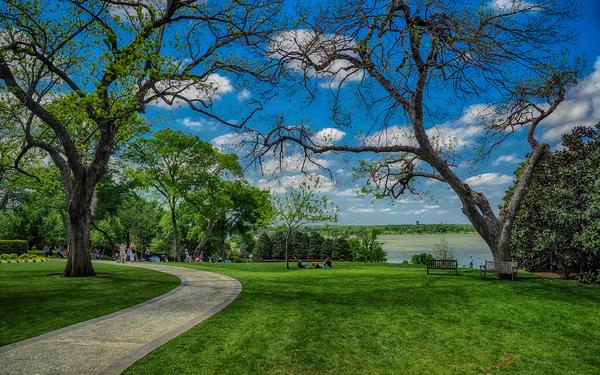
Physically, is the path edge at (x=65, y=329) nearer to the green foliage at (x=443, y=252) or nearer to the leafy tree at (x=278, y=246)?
the green foliage at (x=443, y=252)

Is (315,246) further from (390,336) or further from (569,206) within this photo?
(390,336)

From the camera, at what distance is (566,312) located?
8.40 meters

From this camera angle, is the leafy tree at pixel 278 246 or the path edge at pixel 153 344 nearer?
the path edge at pixel 153 344

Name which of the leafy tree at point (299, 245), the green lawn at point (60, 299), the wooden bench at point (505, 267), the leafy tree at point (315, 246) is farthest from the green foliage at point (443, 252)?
the green lawn at point (60, 299)

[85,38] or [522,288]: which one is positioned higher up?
[85,38]

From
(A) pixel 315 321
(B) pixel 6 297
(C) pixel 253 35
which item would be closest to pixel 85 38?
(C) pixel 253 35

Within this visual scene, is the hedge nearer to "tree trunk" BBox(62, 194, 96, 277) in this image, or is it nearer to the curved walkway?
"tree trunk" BBox(62, 194, 96, 277)

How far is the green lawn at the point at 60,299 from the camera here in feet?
22.2

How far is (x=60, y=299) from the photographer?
31.0ft

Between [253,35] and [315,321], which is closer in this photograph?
[315,321]

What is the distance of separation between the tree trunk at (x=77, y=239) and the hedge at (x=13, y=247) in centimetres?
1851

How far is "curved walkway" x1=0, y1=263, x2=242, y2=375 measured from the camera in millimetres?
4614

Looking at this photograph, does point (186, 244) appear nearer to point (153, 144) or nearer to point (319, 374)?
point (153, 144)

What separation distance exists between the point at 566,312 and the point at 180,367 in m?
8.90
